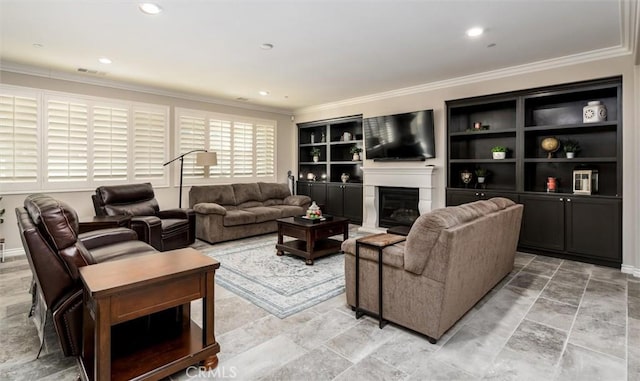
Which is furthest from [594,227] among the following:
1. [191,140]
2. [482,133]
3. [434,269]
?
[191,140]

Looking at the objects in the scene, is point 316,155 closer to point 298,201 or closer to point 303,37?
point 298,201

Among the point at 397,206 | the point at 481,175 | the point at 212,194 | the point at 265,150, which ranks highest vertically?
the point at 265,150

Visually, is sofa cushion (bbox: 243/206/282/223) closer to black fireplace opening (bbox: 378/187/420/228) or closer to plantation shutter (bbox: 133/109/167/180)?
plantation shutter (bbox: 133/109/167/180)

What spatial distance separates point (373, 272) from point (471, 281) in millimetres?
793

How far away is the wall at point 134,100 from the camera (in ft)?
15.4

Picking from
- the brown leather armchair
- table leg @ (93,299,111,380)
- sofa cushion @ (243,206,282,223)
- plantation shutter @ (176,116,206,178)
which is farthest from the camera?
plantation shutter @ (176,116,206,178)

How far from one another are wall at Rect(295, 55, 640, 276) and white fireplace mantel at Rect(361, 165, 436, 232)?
15 centimetres

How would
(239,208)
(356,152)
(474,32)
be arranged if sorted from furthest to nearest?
(356,152) → (239,208) → (474,32)

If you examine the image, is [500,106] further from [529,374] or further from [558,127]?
[529,374]

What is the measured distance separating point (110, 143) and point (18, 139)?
1121 millimetres

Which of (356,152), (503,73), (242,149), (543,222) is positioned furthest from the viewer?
(242,149)

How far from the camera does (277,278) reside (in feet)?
12.1

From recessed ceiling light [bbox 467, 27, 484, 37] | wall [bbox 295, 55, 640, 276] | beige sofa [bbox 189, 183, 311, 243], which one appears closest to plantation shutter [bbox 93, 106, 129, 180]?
beige sofa [bbox 189, 183, 311, 243]

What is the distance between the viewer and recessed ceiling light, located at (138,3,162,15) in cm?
294
